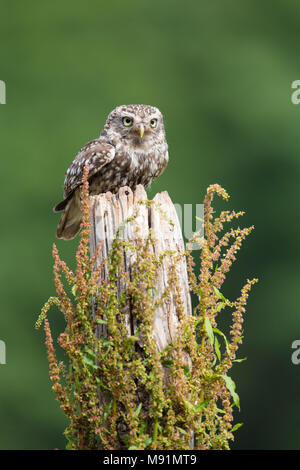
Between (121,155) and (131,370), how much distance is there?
1927mm

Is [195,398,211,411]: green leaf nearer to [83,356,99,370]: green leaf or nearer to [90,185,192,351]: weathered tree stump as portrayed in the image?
[90,185,192,351]: weathered tree stump

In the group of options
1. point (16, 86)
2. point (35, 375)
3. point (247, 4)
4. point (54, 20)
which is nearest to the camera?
point (35, 375)

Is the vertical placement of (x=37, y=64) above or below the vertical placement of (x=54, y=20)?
below

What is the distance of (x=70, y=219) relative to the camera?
16.6 feet

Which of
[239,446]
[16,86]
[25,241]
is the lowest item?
[239,446]

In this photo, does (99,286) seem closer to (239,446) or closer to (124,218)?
(124,218)

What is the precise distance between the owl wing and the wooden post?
1084 mm

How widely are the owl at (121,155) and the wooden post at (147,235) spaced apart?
46.1 inches

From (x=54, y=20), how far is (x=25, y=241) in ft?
14.9

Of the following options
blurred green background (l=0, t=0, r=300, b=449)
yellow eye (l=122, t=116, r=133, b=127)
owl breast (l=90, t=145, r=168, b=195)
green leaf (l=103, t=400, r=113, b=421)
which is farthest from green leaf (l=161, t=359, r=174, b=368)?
blurred green background (l=0, t=0, r=300, b=449)

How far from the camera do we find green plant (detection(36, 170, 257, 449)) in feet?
10.5

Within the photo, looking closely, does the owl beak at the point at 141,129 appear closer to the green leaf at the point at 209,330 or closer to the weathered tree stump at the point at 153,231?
the weathered tree stump at the point at 153,231

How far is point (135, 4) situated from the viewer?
46.7 feet
